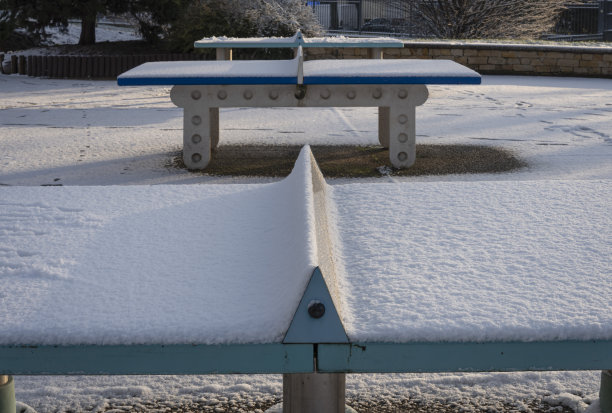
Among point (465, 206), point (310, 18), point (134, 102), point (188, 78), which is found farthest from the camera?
point (310, 18)

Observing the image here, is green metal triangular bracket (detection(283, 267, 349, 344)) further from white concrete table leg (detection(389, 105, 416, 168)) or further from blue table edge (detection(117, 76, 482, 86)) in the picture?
white concrete table leg (detection(389, 105, 416, 168))

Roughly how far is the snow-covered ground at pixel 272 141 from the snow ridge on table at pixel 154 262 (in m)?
0.71

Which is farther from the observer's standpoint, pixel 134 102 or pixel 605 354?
pixel 134 102

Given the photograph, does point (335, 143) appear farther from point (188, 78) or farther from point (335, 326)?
point (335, 326)

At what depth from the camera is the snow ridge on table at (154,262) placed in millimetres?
1441

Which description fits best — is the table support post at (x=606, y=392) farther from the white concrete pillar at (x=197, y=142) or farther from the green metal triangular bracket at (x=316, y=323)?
the white concrete pillar at (x=197, y=142)

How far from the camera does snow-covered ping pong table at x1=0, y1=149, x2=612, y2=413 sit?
55.9 inches

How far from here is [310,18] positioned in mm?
14914

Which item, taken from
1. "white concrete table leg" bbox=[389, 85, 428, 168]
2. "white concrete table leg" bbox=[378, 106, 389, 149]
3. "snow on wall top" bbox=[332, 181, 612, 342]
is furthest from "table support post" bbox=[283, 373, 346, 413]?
"white concrete table leg" bbox=[378, 106, 389, 149]

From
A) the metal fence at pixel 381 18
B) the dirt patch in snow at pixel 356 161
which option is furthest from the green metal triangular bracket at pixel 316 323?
the metal fence at pixel 381 18

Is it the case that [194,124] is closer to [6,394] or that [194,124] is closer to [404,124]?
[404,124]

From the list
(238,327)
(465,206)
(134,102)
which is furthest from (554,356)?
(134,102)

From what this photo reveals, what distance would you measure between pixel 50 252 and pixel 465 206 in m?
1.04

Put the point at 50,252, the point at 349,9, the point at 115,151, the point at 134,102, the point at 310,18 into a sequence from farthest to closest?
the point at 349,9 → the point at 310,18 → the point at 134,102 → the point at 115,151 → the point at 50,252
